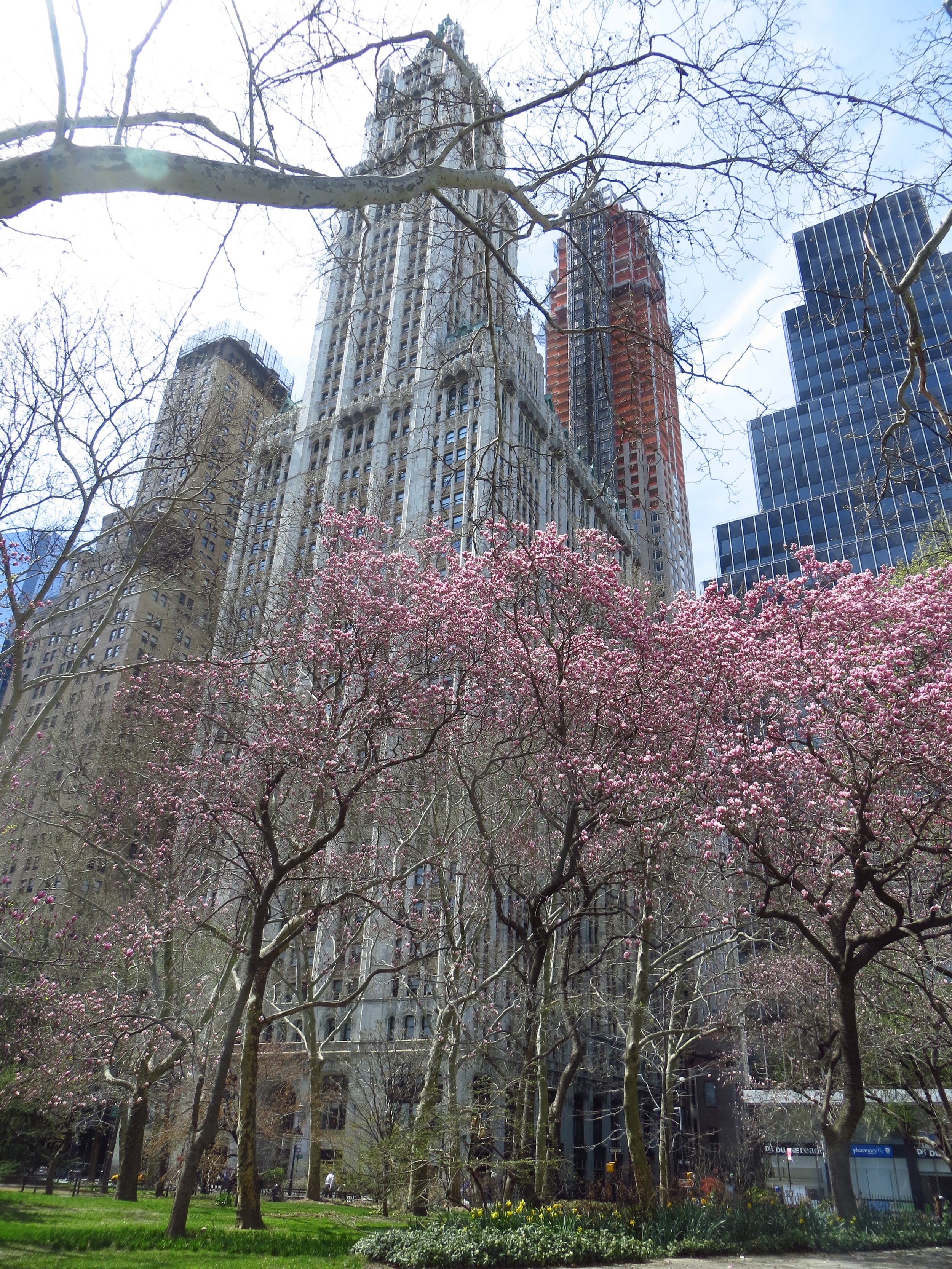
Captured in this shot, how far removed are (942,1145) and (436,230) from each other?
Answer: 954 inches

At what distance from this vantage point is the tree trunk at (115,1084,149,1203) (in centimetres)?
1930

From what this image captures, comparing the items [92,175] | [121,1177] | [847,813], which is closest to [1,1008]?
[121,1177]

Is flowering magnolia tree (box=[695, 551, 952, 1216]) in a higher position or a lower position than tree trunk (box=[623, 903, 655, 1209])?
higher

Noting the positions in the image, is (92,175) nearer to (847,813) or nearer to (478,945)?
(847,813)

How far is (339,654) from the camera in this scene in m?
13.4

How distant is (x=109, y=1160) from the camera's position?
105 feet

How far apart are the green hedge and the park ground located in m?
0.22

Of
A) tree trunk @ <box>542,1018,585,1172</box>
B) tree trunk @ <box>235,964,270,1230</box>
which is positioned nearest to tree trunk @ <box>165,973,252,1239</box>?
tree trunk @ <box>235,964,270,1230</box>

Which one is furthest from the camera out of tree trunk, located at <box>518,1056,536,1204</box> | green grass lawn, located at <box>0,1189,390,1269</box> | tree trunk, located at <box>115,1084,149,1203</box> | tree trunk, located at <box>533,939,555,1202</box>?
Answer: tree trunk, located at <box>115,1084,149,1203</box>

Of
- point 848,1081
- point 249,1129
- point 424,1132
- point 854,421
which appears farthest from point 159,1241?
point 854,421

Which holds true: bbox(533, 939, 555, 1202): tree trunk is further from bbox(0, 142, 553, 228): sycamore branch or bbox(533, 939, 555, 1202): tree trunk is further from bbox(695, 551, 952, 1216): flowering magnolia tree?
bbox(0, 142, 553, 228): sycamore branch

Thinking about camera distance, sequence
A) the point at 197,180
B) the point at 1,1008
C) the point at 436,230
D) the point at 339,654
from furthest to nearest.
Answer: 1. the point at 1,1008
2. the point at 339,654
3. the point at 436,230
4. the point at 197,180

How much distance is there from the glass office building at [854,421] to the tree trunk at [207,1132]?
10.8m

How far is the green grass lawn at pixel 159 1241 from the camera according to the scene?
28.3 feet
